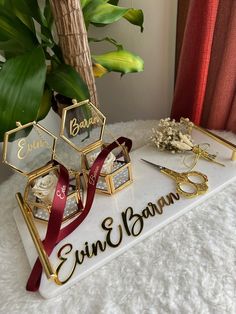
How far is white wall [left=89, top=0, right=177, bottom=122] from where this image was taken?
89cm

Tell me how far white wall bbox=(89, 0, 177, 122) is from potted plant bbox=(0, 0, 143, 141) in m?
0.11

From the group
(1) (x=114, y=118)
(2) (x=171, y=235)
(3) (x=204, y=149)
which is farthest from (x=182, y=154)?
(1) (x=114, y=118)

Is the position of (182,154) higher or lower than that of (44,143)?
lower

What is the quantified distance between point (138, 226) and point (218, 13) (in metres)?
0.57

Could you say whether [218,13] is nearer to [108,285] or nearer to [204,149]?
[204,149]

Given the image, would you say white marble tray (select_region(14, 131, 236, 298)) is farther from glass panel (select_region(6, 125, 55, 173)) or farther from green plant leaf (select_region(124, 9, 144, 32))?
green plant leaf (select_region(124, 9, 144, 32))

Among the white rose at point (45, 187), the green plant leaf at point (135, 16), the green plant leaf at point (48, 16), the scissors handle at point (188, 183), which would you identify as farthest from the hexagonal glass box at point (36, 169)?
the green plant leaf at point (135, 16)

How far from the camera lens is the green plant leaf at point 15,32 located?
66cm

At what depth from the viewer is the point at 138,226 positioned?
589mm

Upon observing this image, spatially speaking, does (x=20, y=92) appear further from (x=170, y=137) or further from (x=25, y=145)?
(x=170, y=137)

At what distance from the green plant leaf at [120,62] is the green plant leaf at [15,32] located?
0.60 ft

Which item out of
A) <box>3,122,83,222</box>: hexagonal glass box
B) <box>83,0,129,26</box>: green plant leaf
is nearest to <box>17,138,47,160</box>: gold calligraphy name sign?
<box>3,122,83,222</box>: hexagonal glass box

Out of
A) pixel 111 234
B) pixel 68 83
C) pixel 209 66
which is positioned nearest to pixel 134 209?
pixel 111 234

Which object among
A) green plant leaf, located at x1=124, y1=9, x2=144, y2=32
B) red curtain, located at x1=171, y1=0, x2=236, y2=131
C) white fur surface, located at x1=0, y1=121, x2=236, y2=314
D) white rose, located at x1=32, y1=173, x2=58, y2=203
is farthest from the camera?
green plant leaf, located at x1=124, y1=9, x2=144, y2=32
